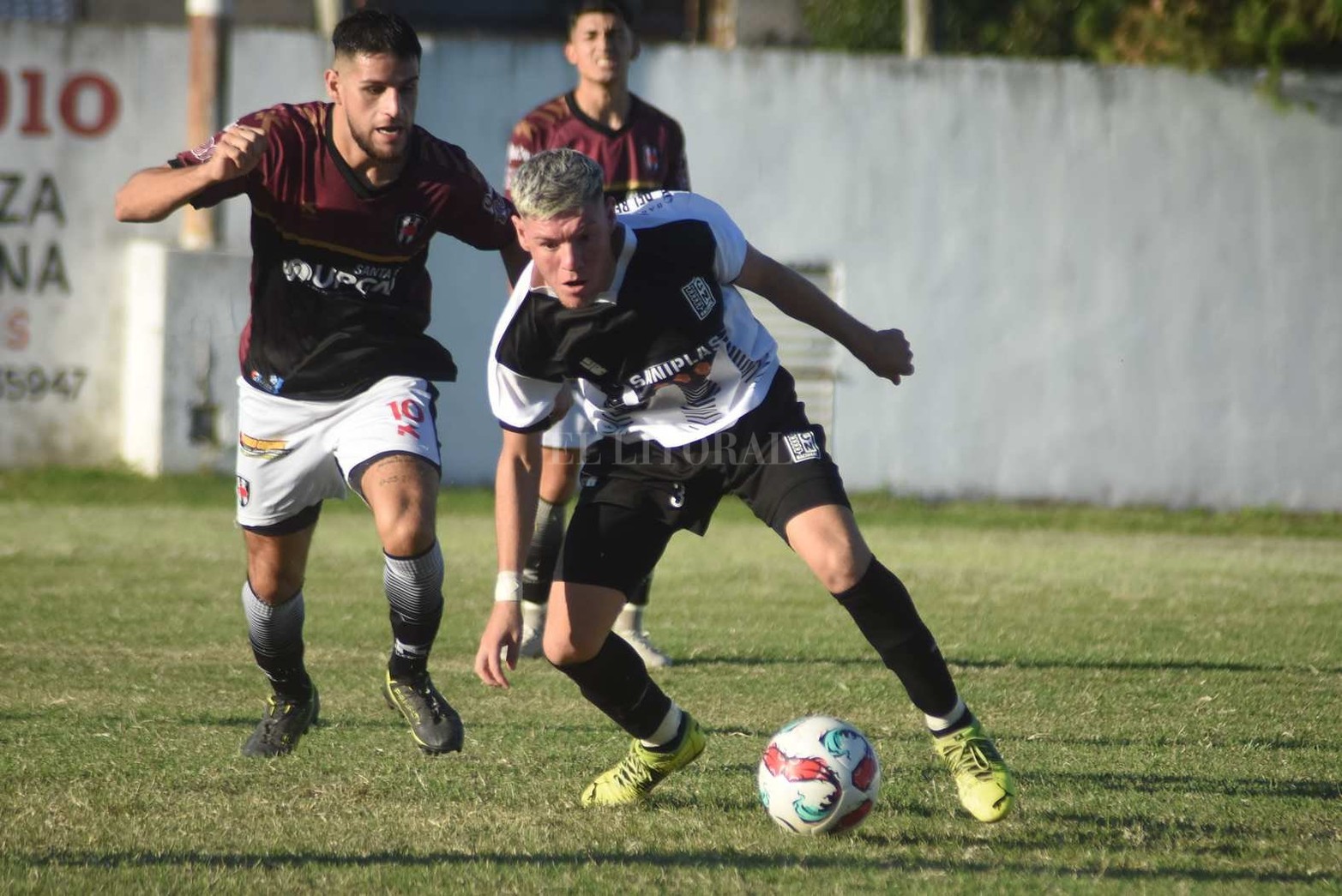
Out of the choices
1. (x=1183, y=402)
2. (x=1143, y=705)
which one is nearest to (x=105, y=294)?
(x=1183, y=402)

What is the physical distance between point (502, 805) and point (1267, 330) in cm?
1316

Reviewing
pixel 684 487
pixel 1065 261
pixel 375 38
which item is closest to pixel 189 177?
pixel 375 38

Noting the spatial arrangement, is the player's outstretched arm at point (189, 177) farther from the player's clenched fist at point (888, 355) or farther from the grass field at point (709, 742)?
the player's clenched fist at point (888, 355)

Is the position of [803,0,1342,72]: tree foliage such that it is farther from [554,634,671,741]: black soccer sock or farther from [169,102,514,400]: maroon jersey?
[554,634,671,741]: black soccer sock

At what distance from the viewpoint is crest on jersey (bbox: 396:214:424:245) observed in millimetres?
5430

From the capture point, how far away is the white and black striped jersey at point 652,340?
490 cm

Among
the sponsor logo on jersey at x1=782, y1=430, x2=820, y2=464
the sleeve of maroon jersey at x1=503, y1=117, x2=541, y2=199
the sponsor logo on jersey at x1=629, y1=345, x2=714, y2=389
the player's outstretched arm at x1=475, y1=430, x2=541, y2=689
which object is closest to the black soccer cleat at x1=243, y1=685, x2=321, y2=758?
the player's outstretched arm at x1=475, y1=430, x2=541, y2=689

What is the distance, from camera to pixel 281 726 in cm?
562

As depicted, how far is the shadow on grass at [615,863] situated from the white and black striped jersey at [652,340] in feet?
4.17

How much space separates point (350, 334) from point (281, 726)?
1321mm

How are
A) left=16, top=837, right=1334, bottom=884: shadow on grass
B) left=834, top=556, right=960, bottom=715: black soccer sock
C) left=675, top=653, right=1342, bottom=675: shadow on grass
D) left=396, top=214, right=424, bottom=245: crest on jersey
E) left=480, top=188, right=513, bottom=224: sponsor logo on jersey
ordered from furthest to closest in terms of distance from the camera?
1. left=675, top=653, right=1342, bottom=675: shadow on grass
2. left=480, top=188, right=513, bottom=224: sponsor logo on jersey
3. left=396, top=214, right=424, bottom=245: crest on jersey
4. left=834, top=556, right=960, bottom=715: black soccer sock
5. left=16, top=837, right=1334, bottom=884: shadow on grass

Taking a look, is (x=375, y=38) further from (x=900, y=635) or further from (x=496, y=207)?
(x=900, y=635)

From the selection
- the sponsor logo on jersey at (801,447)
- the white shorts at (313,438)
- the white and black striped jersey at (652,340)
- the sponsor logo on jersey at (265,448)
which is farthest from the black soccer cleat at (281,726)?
the sponsor logo on jersey at (801,447)

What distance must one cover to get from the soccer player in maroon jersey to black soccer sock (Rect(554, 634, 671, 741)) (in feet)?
A: 1.74
